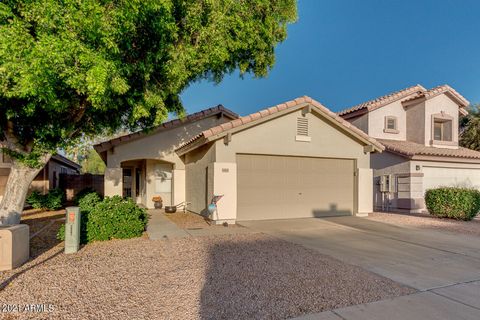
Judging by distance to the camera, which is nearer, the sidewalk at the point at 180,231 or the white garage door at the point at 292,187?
the sidewalk at the point at 180,231

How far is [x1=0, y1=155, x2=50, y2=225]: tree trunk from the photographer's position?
7.73 meters

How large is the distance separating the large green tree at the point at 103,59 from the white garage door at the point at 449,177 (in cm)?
1082

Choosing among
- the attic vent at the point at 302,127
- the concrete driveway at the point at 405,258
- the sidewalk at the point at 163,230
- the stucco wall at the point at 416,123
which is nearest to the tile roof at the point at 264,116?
the attic vent at the point at 302,127

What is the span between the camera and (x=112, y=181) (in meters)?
13.2

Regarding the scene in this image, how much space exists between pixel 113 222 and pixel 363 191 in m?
10.4

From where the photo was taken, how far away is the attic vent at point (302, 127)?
38.8 ft

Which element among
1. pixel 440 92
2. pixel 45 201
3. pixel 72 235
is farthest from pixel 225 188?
pixel 440 92

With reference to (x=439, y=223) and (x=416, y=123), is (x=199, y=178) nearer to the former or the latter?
(x=439, y=223)

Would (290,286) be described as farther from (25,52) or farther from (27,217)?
(27,217)

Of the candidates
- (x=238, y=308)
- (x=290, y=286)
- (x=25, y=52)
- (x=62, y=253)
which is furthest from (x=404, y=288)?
(x=25, y=52)

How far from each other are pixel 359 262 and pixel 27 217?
519 inches

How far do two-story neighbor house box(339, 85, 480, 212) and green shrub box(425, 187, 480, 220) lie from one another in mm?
2212

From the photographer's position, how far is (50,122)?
8156 mm

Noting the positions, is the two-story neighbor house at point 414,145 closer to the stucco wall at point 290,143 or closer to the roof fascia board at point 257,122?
the stucco wall at point 290,143
